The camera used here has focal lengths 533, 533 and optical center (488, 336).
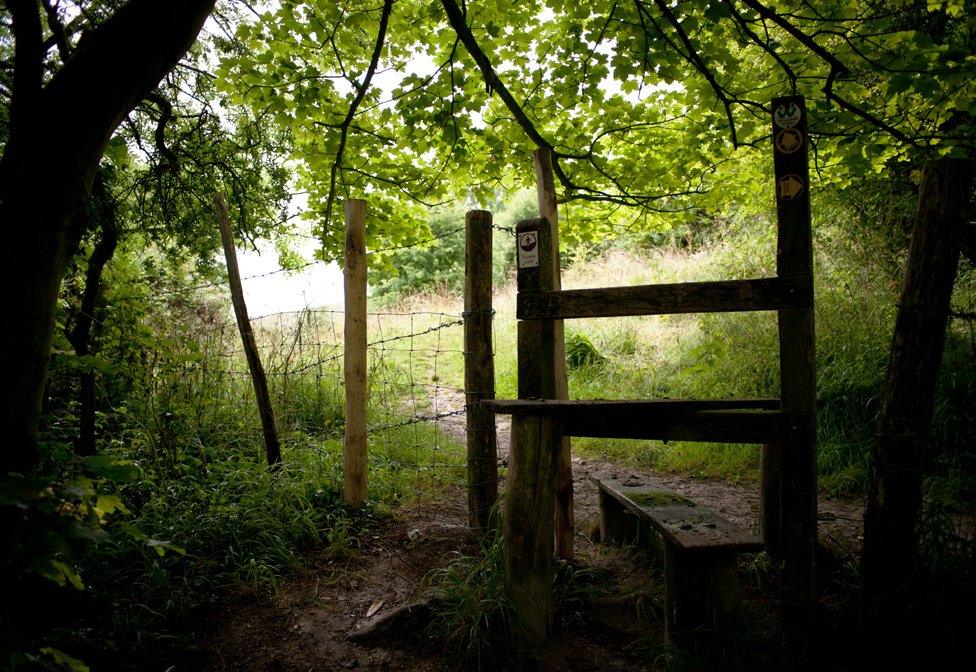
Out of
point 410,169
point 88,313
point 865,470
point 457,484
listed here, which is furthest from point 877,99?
→ point 88,313

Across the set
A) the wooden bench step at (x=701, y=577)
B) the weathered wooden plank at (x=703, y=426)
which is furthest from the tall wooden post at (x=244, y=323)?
the wooden bench step at (x=701, y=577)

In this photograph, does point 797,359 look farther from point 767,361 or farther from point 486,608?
point 767,361

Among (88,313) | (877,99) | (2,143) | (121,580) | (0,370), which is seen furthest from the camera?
(877,99)

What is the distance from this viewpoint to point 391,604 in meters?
3.24

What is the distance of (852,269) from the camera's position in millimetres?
7406

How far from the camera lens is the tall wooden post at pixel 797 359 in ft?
8.34

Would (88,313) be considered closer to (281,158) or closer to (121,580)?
(121,580)

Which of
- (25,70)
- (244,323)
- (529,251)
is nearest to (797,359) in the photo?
(529,251)

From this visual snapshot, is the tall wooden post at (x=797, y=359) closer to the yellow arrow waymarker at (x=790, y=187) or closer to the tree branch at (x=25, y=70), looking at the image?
the yellow arrow waymarker at (x=790, y=187)

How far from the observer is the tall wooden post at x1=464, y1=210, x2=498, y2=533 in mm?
3834

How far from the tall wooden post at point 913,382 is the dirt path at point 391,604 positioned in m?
1.06

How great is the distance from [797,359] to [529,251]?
1.45 meters

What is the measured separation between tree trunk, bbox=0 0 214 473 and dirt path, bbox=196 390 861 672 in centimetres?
163

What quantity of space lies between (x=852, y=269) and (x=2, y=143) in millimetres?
9144
